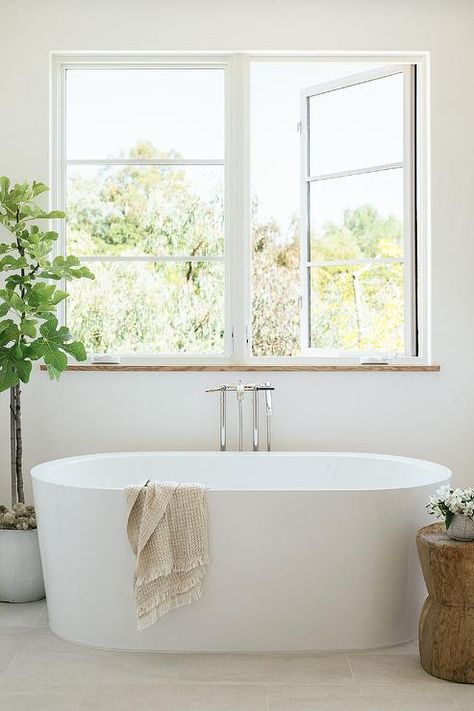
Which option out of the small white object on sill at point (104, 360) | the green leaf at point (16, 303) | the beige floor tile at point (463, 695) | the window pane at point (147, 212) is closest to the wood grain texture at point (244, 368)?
the small white object on sill at point (104, 360)

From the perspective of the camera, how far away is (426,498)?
300cm

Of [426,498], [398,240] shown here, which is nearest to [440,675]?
[426,498]

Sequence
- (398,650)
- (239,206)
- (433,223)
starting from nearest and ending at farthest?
(398,650) < (433,223) < (239,206)

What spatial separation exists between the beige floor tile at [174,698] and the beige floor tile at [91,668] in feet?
0.21

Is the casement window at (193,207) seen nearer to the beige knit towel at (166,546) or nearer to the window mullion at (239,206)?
the window mullion at (239,206)

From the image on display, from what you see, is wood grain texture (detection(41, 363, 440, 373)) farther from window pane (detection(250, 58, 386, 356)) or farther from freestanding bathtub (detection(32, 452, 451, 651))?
freestanding bathtub (detection(32, 452, 451, 651))

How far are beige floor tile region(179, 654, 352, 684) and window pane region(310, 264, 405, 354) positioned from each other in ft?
5.46

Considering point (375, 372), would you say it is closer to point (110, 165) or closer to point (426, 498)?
point (426, 498)

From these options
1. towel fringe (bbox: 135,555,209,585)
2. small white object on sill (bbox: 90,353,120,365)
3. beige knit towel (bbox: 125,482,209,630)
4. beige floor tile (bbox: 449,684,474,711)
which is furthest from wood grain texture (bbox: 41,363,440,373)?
beige floor tile (bbox: 449,684,474,711)

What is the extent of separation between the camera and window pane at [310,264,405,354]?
4059 millimetres

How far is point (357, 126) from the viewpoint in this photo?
4.09 meters

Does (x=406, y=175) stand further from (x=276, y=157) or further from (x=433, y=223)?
(x=276, y=157)

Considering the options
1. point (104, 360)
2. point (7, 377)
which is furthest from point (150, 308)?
point (7, 377)

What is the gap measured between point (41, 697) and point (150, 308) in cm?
199
